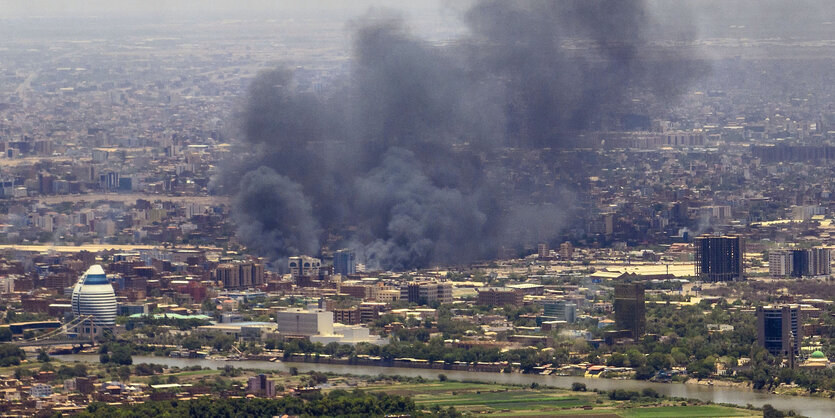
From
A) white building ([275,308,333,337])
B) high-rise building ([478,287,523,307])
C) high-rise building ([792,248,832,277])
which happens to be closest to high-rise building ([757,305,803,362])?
high-rise building ([478,287,523,307])

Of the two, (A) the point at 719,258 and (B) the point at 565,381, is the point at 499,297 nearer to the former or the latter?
(A) the point at 719,258

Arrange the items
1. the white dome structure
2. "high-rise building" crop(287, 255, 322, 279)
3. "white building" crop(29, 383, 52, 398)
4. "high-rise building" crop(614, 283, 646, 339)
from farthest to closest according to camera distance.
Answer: "high-rise building" crop(287, 255, 322, 279)
the white dome structure
"high-rise building" crop(614, 283, 646, 339)
"white building" crop(29, 383, 52, 398)

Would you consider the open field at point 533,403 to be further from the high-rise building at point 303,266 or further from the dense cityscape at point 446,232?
the high-rise building at point 303,266

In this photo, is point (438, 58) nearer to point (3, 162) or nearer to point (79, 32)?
point (3, 162)

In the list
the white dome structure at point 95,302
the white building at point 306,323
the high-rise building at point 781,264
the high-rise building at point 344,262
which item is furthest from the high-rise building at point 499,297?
the white dome structure at point 95,302

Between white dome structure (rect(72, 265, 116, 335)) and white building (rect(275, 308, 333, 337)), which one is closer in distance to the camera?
white building (rect(275, 308, 333, 337))

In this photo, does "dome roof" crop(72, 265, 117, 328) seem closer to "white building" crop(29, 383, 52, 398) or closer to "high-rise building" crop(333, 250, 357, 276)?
"high-rise building" crop(333, 250, 357, 276)

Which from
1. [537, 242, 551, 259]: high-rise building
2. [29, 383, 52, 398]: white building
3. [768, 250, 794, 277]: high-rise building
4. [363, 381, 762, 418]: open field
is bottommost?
[363, 381, 762, 418]: open field
